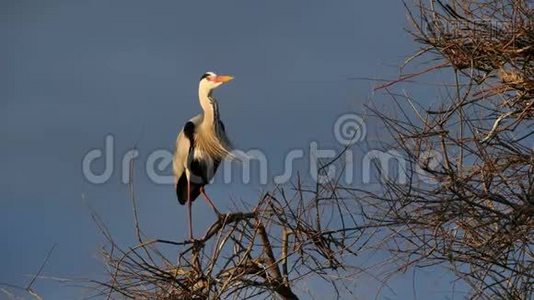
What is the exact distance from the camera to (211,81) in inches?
448

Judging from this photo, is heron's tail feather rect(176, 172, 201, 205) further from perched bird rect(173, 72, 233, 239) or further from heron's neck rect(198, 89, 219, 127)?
heron's neck rect(198, 89, 219, 127)

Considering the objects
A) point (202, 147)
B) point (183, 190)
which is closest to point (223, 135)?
point (202, 147)

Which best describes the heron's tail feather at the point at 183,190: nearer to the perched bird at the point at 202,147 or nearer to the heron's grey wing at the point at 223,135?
the perched bird at the point at 202,147

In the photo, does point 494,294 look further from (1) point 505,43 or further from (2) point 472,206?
(1) point 505,43

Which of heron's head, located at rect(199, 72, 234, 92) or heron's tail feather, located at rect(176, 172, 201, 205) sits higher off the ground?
heron's head, located at rect(199, 72, 234, 92)

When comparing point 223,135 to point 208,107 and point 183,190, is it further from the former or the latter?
point 183,190

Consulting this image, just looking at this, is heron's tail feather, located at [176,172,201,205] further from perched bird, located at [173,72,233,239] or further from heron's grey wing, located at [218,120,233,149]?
heron's grey wing, located at [218,120,233,149]

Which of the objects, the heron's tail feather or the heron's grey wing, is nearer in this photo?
the heron's tail feather

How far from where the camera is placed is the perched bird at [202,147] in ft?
36.3

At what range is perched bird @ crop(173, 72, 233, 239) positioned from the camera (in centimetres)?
1108

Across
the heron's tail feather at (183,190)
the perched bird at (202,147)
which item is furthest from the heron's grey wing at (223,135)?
the heron's tail feather at (183,190)

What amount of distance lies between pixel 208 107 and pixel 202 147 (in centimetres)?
49

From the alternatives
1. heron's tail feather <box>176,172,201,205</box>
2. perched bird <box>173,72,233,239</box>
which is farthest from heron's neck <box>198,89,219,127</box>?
heron's tail feather <box>176,172,201,205</box>

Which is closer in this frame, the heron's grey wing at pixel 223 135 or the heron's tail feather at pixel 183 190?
the heron's tail feather at pixel 183 190
